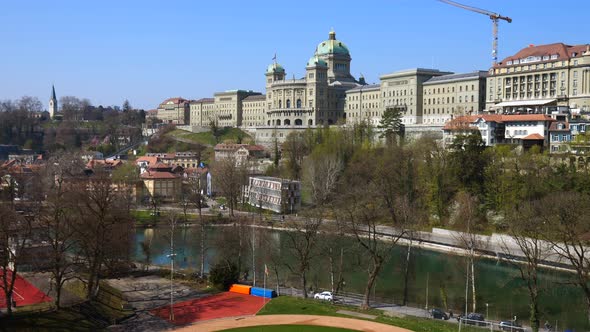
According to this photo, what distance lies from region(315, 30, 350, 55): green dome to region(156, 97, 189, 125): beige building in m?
48.4

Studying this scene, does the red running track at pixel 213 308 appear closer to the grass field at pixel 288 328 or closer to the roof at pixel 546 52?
the grass field at pixel 288 328

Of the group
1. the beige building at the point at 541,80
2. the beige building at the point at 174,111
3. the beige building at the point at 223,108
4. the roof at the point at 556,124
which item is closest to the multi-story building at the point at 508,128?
the roof at the point at 556,124

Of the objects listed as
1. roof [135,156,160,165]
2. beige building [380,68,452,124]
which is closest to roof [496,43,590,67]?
beige building [380,68,452,124]

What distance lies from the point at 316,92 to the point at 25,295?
81044 mm

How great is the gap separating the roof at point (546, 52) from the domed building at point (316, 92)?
111ft

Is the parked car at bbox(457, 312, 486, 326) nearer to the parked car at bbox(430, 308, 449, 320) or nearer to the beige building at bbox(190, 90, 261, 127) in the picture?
the parked car at bbox(430, 308, 449, 320)

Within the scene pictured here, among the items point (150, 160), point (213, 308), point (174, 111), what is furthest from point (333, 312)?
point (174, 111)

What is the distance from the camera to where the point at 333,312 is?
101ft

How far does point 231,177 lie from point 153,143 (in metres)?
52.4

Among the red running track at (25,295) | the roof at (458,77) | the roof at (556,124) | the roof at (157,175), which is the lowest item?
the red running track at (25,295)

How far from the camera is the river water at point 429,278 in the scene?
114 feet

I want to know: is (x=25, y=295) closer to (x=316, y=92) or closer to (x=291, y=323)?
(x=291, y=323)

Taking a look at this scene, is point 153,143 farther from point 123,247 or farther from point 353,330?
point 353,330

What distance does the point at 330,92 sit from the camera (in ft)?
366
